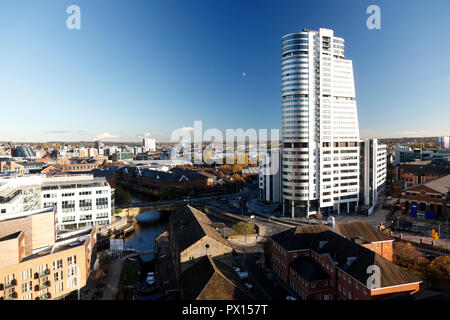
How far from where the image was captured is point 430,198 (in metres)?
28.8

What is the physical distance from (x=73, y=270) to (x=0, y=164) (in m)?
52.1

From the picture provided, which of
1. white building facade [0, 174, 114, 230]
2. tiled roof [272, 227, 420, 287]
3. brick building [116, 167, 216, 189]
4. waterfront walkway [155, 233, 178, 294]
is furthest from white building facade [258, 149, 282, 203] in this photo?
white building facade [0, 174, 114, 230]

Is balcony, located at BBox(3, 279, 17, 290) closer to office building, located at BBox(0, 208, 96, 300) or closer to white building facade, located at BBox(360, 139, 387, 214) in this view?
office building, located at BBox(0, 208, 96, 300)

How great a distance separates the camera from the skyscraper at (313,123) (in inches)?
1158

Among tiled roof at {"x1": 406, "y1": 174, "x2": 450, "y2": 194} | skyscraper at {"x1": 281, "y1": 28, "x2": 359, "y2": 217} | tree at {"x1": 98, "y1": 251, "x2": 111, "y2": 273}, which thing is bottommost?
tree at {"x1": 98, "y1": 251, "x2": 111, "y2": 273}

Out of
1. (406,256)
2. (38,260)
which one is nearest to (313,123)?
(406,256)

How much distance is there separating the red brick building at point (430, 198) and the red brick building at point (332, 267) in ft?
51.3

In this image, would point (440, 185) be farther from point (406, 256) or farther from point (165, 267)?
point (165, 267)

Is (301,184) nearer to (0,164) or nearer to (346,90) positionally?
(346,90)

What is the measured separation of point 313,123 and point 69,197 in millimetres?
24442

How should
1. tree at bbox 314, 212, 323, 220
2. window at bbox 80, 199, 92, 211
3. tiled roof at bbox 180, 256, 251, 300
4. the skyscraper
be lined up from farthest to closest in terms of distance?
the skyscraper < tree at bbox 314, 212, 323, 220 < window at bbox 80, 199, 92, 211 < tiled roof at bbox 180, 256, 251, 300

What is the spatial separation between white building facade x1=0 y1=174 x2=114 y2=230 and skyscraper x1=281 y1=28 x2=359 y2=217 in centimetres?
1819

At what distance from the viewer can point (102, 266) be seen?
18922mm

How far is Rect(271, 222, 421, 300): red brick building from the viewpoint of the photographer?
11852 mm
